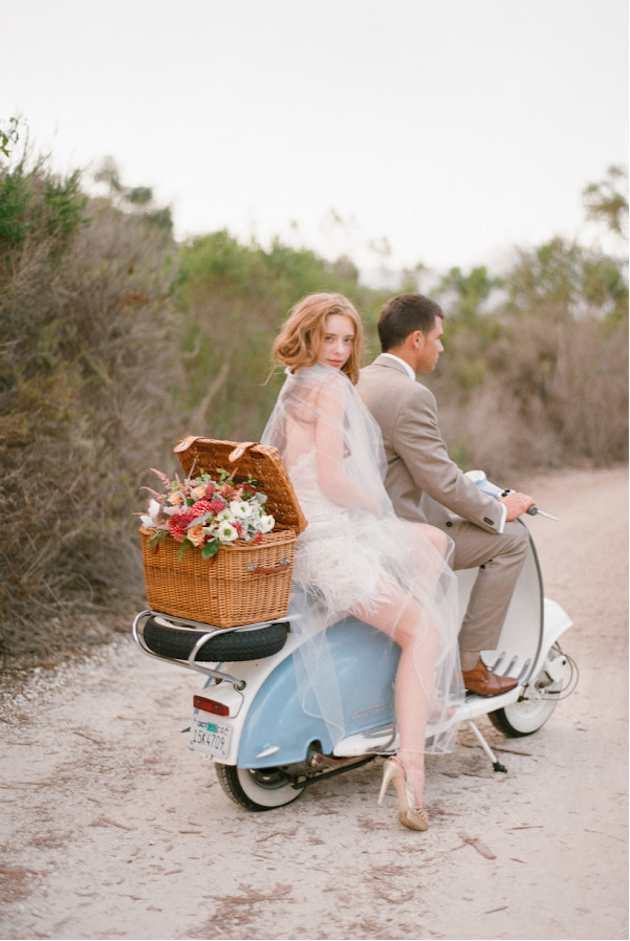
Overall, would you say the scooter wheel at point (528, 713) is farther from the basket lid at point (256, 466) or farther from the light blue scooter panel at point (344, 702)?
the basket lid at point (256, 466)

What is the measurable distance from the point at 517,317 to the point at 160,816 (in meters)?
16.2

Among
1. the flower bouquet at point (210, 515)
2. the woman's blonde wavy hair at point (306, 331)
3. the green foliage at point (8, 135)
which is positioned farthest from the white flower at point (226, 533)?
the green foliage at point (8, 135)

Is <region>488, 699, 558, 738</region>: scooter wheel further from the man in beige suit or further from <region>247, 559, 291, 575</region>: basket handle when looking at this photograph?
<region>247, 559, 291, 575</region>: basket handle

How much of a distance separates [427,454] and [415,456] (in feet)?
0.17

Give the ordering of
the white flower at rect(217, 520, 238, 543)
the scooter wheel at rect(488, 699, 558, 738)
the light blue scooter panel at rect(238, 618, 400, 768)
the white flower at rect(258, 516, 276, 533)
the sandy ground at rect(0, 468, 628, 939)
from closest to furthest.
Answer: the sandy ground at rect(0, 468, 628, 939), the white flower at rect(217, 520, 238, 543), the white flower at rect(258, 516, 276, 533), the light blue scooter panel at rect(238, 618, 400, 768), the scooter wheel at rect(488, 699, 558, 738)

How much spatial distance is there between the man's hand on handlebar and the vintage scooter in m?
0.82

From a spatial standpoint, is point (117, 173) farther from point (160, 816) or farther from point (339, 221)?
point (160, 816)

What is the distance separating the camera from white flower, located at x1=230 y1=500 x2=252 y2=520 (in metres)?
3.42

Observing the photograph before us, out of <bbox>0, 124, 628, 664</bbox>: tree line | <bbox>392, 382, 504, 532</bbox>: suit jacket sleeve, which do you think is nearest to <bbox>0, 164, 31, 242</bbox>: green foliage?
<bbox>0, 124, 628, 664</bbox>: tree line

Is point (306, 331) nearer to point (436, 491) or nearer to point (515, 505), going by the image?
point (436, 491)

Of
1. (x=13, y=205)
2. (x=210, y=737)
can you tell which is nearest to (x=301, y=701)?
(x=210, y=737)

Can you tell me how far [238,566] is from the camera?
337 cm

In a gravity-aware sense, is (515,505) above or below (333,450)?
below

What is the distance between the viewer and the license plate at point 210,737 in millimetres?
3541
